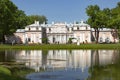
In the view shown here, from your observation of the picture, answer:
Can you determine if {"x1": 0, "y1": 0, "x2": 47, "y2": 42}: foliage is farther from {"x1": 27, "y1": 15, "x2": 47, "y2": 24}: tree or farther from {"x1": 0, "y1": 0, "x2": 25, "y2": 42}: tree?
{"x1": 27, "y1": 15, "x2": 47, "y2": 24}: tree

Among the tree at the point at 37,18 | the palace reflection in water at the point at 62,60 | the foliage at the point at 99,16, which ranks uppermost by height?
the tree at the point at 37,18

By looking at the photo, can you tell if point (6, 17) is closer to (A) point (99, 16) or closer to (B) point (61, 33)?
(A) point (99, 16)

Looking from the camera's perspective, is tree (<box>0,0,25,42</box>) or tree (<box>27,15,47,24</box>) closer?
tree (<box>0,0,25,42</box>)

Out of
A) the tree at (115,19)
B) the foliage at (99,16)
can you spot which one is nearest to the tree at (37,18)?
the foliage at (99,16)

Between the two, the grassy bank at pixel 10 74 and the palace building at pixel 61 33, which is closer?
the grassy bank at pixel 10 74

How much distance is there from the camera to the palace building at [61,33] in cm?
12469

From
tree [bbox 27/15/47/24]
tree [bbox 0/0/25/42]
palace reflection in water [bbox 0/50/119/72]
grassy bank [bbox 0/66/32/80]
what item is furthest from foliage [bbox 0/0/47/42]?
grassy bank [bbox 0/66/32/80]

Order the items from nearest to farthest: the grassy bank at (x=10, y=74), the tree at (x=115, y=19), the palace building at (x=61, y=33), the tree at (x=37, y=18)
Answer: the grassy bank at (x=10, y=74) → the tree at (x=115, y=19) → the palace building at (x=61, y=33) → the tree at (x=37, y=18)

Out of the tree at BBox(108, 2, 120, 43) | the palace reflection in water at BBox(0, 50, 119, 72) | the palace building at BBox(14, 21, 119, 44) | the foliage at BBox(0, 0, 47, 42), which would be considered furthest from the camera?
the palace building at BBox(14, 21, 119, 44)

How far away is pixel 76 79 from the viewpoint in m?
19.7

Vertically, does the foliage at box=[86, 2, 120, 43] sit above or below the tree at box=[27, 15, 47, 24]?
below

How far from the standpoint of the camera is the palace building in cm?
12469

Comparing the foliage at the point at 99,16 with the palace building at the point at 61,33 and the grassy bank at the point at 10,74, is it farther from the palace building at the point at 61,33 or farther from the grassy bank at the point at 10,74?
the grassy bank at the point at 10,74

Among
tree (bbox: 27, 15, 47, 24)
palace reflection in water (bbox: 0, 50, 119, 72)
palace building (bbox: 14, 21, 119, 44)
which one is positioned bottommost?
palace reflection in water (bbox: 0, 50, 119, 72)
